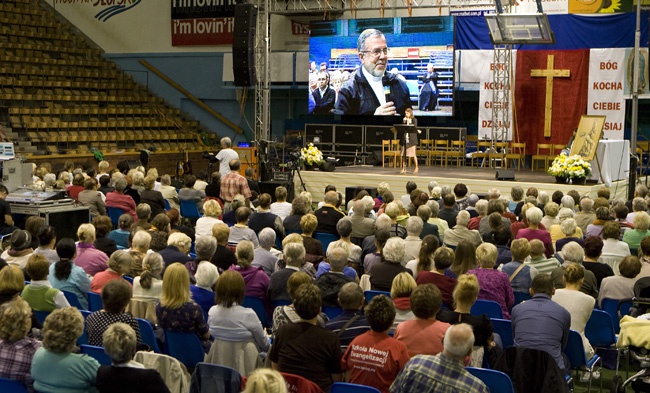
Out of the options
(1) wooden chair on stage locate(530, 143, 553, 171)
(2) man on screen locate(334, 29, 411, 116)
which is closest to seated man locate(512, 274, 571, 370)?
(1) wooden chair on stage locate(530, 143, 553, 171)

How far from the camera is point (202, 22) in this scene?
2497 centimetres

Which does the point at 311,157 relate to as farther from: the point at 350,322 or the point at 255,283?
the point at 350,322

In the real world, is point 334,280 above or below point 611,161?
below

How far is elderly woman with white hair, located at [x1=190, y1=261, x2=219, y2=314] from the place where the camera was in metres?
6.25

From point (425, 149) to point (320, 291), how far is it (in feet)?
54.0

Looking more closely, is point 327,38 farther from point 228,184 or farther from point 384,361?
point 384,361

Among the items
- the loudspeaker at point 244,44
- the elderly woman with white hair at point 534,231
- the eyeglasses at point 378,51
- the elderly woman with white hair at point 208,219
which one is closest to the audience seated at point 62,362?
the elderly woman with white hair at point 208,219

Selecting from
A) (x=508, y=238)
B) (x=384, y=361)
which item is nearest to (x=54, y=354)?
(x=384, y=361)

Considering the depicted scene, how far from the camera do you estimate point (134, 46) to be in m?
25.8

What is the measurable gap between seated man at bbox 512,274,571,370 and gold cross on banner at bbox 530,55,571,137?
580 inches

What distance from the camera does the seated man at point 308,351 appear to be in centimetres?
478

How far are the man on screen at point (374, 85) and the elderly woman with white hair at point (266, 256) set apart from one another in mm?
13589

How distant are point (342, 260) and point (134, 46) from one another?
68.7 feet

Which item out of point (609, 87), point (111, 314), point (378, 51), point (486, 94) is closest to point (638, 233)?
point (111, 314)
